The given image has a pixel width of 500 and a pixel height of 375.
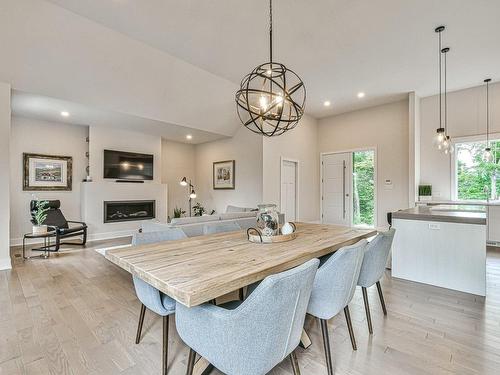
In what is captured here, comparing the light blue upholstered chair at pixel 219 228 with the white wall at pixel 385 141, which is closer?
the light blue upholstered chair at pixel 219 228

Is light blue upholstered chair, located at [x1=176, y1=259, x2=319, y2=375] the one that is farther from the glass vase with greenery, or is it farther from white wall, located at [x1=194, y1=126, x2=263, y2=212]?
the glass vase with greenery

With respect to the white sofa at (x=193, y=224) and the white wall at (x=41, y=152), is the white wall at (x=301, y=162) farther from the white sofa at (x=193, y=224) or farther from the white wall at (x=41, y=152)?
the white wall at (x=41, y=152)

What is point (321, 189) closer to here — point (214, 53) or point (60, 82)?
point (214, 53)

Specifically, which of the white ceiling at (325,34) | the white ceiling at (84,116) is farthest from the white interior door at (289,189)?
the white ceiling at (325,34)

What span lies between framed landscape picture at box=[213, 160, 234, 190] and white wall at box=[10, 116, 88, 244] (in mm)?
3223

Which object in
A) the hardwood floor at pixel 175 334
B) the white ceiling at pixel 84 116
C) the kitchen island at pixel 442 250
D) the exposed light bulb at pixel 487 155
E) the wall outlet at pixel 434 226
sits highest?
the white ceiling at pixel 84 116

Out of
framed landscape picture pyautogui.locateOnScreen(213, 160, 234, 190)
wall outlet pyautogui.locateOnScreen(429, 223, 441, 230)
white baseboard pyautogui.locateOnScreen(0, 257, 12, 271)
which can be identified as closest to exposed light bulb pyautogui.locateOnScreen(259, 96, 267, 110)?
wall outlet pyautogui.locateOnScreen(429, 223, 441, 230)

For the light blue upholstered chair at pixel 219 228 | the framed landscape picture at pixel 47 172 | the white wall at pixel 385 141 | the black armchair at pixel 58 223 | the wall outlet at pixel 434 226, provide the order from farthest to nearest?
the white wall at pixel 385 141
the framed landscape picture at pixel 47 172
the black armchair at pixel 58 223
the wall outlet at pixel 434 226
the light blue upholstered chair at pixel 219 228

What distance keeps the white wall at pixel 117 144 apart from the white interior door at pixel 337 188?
4.80 m

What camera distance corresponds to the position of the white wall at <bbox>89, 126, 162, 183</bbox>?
229 inches

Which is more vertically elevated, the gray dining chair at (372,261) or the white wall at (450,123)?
the white wall at (450,123)

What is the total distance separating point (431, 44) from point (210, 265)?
4.57 metres

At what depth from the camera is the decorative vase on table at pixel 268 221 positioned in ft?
6.93

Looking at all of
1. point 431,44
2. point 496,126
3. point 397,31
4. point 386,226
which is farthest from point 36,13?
point 496,126
